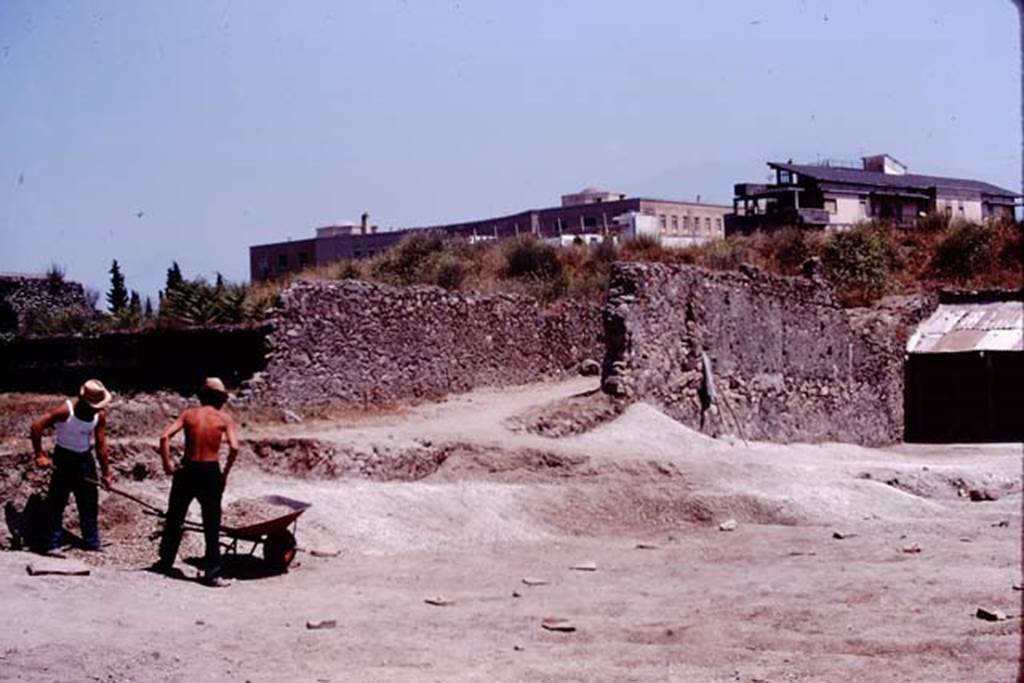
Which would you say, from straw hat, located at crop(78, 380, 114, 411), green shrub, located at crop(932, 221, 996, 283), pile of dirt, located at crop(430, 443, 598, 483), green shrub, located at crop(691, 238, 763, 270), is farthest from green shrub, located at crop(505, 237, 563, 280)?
straw hat, located at crop(78, 380, 114, 411)

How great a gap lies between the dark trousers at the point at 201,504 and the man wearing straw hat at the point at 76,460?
0.77 m

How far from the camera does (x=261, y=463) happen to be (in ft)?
49.8

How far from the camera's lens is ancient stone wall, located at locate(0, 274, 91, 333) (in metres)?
33.2

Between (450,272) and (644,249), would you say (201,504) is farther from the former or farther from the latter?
(644,249)

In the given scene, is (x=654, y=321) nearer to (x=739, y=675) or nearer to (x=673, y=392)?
(x=673, y=392)

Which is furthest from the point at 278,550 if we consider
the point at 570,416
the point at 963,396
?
the point at 963,396

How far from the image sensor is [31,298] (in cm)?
3453

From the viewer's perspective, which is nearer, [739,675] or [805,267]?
[739,675]

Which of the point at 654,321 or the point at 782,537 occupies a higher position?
the point at 654,321

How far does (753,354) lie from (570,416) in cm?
491

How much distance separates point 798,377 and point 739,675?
16246mm

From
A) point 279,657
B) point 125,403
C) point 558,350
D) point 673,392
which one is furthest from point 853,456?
point 279,657

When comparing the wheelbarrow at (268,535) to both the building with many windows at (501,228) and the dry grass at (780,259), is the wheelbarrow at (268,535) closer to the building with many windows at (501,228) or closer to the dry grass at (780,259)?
the dry grass at (780,259)

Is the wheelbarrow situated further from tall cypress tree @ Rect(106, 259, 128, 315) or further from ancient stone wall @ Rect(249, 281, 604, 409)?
tall cypress tree @ Rect(106, 259, 128, 315)
